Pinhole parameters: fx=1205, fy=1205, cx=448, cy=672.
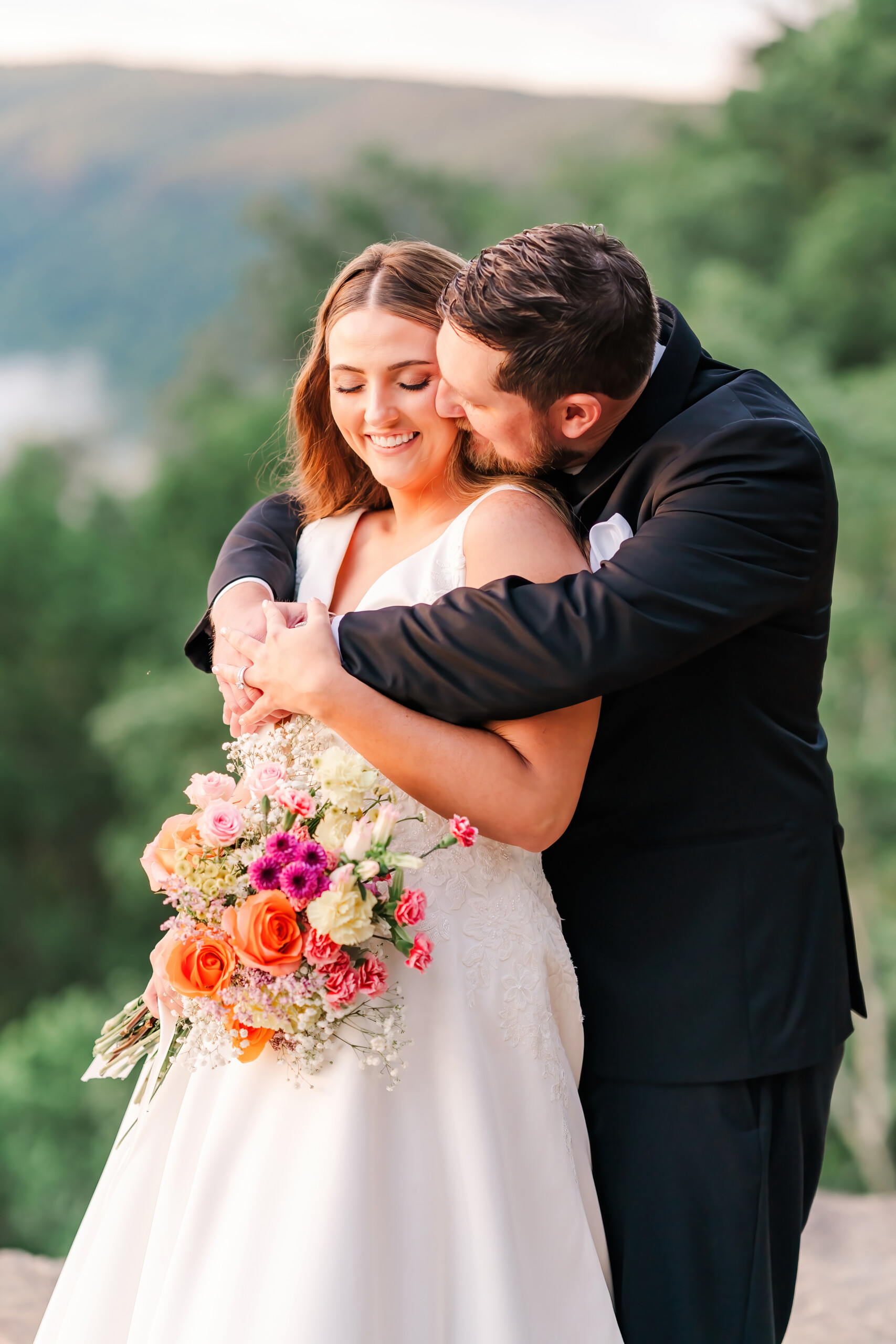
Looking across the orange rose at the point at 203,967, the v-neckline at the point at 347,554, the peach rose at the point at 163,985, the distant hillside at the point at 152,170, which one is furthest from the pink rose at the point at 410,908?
the distant hillside at the point at 152,170

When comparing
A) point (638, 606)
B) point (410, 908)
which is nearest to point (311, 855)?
point (410, 908)

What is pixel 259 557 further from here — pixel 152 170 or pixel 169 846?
pixel 152 170

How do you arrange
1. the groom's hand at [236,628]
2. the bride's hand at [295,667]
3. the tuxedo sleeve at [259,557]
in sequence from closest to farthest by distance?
the bride's hand at [295,667] → the groom's hand at [236,628] → the tuxedo sleeve at [259,557]

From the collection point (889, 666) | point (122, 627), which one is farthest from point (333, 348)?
point (122, 627)

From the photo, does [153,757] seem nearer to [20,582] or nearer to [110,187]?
[20,582]

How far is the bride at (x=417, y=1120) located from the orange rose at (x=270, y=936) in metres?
0.23

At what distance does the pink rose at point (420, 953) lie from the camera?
166 centimetres

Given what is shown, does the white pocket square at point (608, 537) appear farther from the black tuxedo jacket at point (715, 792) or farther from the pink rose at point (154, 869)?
the pink rose at point (154, 869)

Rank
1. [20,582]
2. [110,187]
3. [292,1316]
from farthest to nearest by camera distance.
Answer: [110,187], [20,582], [292,1316]

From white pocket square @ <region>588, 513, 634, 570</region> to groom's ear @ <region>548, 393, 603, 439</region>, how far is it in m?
0.15

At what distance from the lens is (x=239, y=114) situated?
571 inches

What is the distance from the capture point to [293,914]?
5.40 ft

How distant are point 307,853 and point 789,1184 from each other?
3.57 feet

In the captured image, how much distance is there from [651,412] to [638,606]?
435 mm
